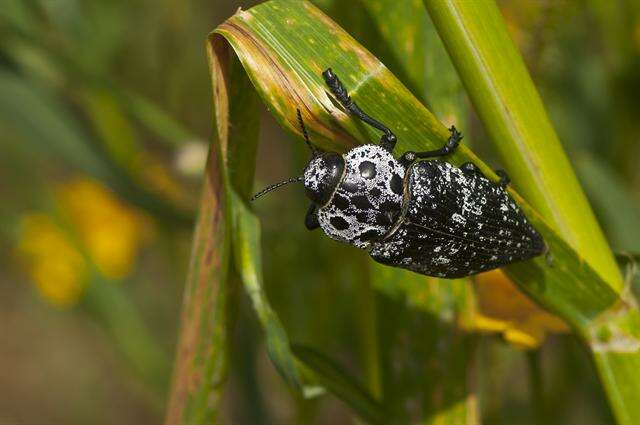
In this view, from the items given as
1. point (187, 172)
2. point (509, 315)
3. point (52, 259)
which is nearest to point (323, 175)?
point (509, 315)

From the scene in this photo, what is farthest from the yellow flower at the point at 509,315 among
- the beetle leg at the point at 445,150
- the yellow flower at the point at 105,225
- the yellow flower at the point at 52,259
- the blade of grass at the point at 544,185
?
the yellow flower at the point at 105,225

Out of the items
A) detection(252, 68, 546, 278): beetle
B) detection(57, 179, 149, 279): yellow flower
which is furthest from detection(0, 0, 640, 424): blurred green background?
detection(252, 68, 546, 278): beetle

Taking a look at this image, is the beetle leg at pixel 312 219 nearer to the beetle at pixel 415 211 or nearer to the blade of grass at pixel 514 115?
the beetle at pixel 415 211

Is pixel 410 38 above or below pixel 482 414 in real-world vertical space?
above

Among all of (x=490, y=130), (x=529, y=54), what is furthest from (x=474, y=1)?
(x=529, y=54)

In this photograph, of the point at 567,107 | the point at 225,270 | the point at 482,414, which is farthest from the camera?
the point at 567,107

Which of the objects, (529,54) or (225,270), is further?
(529,54)

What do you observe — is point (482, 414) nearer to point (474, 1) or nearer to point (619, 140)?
point (619, 140)
